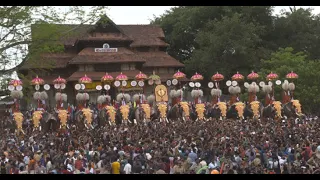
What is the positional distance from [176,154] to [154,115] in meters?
12.4

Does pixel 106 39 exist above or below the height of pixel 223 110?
above

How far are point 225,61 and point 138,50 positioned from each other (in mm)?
7952

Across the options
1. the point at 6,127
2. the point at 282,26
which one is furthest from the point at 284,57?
the point at 6,127

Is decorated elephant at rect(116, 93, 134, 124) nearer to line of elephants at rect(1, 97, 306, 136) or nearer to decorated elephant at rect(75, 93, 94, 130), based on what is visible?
line of elephants at rect(1, 97, 306, 136)

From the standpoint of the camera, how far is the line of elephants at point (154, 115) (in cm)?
2403

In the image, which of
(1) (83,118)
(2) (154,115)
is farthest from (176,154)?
(2) (154,115)

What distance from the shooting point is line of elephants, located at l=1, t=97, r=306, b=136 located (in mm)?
24031

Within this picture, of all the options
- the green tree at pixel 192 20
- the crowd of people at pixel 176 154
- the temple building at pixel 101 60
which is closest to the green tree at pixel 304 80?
the green tree at pixel 192 20

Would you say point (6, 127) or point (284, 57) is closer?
point (6, 127)

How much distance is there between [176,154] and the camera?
1378cm

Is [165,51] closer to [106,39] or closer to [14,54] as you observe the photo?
[106,39]

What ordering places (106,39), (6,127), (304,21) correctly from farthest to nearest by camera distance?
(304,21)
(106,39)
(6,127)

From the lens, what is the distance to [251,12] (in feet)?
149

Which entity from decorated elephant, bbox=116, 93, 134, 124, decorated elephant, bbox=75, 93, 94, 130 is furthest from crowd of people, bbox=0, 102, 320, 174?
decorated elephant, bbox=116, 93, 134, 124
